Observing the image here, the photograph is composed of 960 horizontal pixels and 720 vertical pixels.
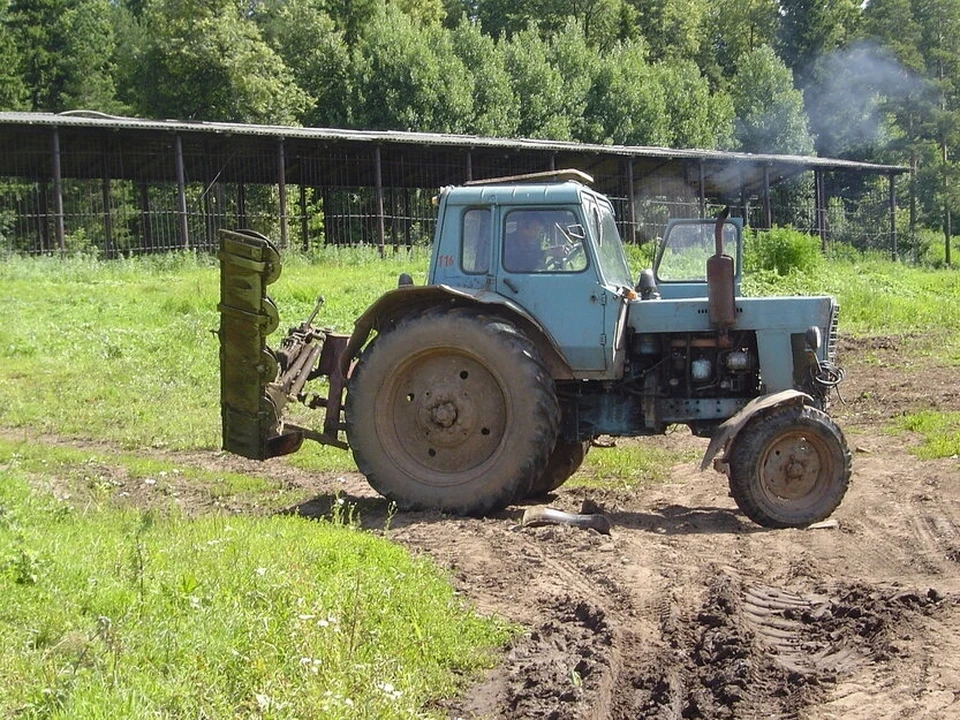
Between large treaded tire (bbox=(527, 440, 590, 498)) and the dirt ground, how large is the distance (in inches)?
5.0

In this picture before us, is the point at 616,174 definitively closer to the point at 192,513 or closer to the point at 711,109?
the point at 711,109

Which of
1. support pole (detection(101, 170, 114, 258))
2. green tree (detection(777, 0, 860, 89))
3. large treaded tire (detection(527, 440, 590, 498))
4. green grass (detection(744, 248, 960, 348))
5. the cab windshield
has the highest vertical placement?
green tree (detection(777, 0, 860, 89))

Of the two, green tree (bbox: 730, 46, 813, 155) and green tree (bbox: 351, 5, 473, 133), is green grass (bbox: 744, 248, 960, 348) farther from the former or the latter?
green tree (bbox: 730, 46, 813, 155)

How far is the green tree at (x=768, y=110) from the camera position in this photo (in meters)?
53.0

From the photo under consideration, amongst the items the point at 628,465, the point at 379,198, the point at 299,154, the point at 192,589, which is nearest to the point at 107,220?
the point at 299,154

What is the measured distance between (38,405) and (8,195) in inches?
1029

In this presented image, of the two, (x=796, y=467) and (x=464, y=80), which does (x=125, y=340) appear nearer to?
(x=796, y=467)

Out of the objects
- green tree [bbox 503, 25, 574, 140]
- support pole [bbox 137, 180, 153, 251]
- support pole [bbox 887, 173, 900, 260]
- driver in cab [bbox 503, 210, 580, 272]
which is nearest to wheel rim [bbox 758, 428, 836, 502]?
driver in cab [bbox 503, 210, 580, 272]

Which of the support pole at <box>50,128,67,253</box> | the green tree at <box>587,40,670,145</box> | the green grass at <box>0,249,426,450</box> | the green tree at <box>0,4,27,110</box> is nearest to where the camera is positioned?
the green grass at <box>0,249,426,450</box>

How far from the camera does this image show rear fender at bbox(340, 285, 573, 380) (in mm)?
9078

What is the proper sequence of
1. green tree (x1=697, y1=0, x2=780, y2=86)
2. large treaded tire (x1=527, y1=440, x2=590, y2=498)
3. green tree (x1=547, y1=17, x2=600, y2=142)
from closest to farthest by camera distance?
large treaded tire (x1=527, y1=440, x2=590, y2=498) → green tree (x1=547, y1=17, x2=600, y2=142) → green tree (x1=697, y1=0, x2=780, y2=86)

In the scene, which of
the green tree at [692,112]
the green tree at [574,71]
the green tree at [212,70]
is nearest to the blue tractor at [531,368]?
the green tree at [212,70]

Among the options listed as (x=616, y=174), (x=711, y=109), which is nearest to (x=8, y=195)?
(x=616, y=174)

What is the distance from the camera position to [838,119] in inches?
2242
